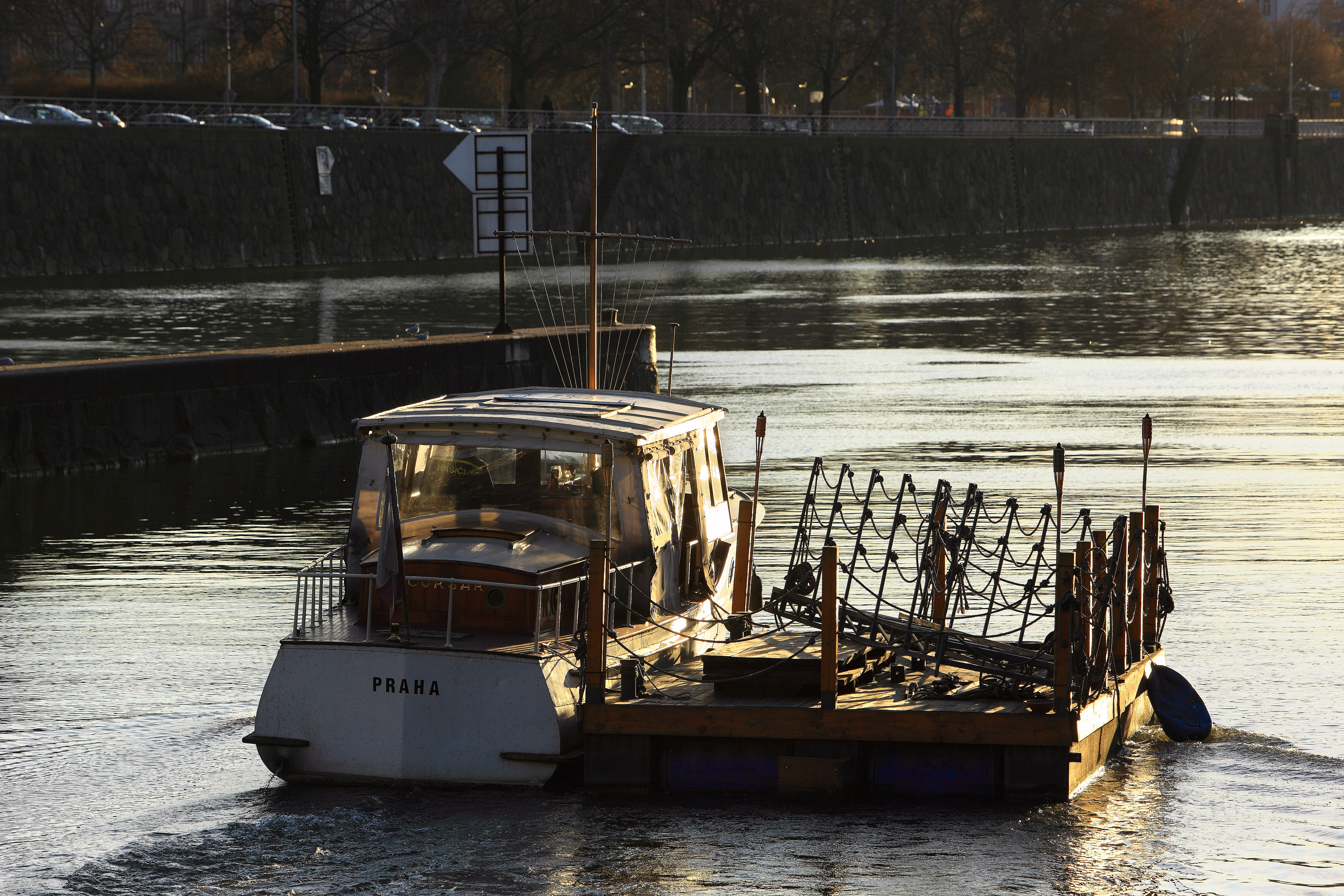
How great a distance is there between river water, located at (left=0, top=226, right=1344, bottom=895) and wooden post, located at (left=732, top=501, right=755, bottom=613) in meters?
3.62

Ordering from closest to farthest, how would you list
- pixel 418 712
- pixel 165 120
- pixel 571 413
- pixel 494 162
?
1. pixel 418 712
2. pixel 571 413
3. pixel 494 162
4. pixel 165 120

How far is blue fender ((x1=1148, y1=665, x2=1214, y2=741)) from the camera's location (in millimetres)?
12906

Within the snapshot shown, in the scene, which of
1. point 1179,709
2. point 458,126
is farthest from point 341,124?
point 1179,709


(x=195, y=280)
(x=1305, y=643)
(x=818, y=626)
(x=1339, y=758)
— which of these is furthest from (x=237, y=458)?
(x=195, y=280)

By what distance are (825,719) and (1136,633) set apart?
3572 mm

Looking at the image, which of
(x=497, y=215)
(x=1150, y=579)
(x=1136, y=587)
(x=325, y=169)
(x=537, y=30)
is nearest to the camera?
(x=1136, y=587)

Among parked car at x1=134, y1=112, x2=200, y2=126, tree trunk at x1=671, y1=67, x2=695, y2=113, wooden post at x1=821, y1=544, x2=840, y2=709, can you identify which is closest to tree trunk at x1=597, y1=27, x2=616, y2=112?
tree trunk at x1=671, y1=67, x2=695, y2=113

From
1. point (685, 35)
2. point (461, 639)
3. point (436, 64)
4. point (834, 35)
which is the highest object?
Result: point (834, 35)

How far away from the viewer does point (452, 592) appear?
35.6 ft

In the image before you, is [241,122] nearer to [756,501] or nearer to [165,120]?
[165,120]

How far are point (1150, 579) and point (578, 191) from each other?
59.2 metres

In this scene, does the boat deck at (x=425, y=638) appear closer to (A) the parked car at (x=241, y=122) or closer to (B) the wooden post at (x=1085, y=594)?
(B) the wooden post at (x=1085, y=594)

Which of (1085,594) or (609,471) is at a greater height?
(609,471)

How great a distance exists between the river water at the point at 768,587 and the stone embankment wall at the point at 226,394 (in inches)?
20.4
